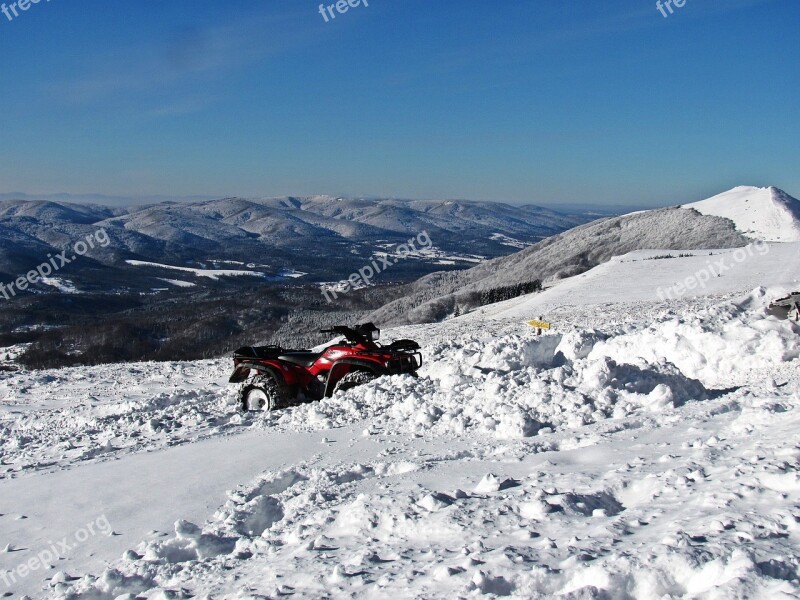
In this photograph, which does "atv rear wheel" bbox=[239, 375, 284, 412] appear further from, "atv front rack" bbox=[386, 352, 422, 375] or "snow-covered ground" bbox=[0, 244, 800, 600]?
"atv front rack" bbox=[386, 352, 422, 375]

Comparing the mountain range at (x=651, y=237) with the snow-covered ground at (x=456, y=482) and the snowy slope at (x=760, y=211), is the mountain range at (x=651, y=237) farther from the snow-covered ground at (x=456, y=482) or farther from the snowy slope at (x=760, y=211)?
the snow-covered ground at (x=456, y=482)

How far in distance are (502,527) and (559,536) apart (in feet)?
1.36

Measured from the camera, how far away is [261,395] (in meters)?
10.0

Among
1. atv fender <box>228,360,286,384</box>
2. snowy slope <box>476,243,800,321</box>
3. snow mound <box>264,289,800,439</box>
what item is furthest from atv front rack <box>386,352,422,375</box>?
snowy slope <box>476,243,800,321</box>

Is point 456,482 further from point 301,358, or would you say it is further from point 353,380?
point 301,358

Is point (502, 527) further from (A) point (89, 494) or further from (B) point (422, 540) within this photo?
(A) point (89, 494)

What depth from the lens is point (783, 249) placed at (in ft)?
113

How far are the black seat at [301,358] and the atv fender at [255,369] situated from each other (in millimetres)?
357

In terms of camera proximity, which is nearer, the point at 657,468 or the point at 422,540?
the point at 422,540

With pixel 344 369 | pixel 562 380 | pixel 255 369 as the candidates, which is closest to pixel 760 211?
pixel 562 380

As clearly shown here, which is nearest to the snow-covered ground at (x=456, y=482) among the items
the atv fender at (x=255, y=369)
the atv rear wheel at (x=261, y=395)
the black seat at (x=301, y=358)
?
the atv rear wheel at (x=261, y=395)

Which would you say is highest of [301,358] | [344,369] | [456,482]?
[301,358]

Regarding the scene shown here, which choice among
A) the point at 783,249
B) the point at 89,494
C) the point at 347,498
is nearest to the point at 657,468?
the point at 347,498

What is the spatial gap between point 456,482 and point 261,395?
16.7 feet
